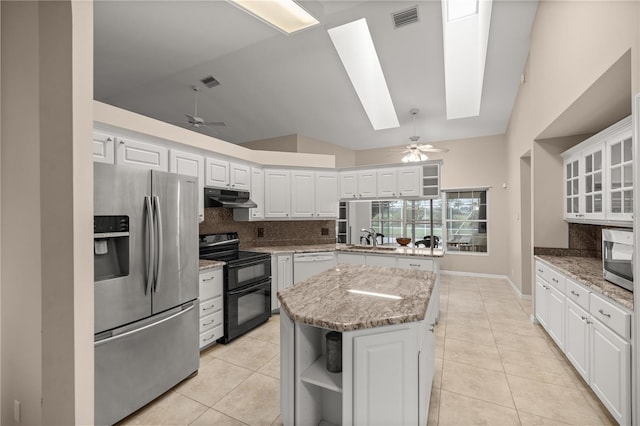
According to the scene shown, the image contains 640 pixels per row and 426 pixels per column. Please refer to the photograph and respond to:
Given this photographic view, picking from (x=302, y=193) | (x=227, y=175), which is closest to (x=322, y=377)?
(x=227, y=175)

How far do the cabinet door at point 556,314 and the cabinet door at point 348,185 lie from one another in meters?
2.87

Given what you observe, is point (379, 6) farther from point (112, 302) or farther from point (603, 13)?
point (112, 302)

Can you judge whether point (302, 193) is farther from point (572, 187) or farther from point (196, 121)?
point (572, 187)

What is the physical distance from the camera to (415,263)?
12.7ft

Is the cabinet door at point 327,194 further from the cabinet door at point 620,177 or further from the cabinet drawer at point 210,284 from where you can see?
the cabinet door at point 620,177

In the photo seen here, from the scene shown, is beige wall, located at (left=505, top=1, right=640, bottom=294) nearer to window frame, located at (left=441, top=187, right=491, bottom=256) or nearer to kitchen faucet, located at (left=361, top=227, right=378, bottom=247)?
window frame, located at (left=441, top=187, right=491, bottom=256)

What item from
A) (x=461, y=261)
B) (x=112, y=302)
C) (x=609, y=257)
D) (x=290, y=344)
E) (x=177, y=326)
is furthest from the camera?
(x=461, y=261)

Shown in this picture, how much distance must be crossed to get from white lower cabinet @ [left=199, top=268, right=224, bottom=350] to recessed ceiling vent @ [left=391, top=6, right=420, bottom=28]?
361 cm

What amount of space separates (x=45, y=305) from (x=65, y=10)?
1478 mm

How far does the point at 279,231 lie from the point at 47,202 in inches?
144

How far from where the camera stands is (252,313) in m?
3.52

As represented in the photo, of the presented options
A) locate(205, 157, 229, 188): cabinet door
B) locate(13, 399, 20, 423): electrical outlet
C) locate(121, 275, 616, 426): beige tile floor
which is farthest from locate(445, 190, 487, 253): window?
locate(13, 399, 20, 423): electrical outlet

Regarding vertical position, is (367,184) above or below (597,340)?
above

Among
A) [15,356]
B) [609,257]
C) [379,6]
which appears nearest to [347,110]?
[379,6]
